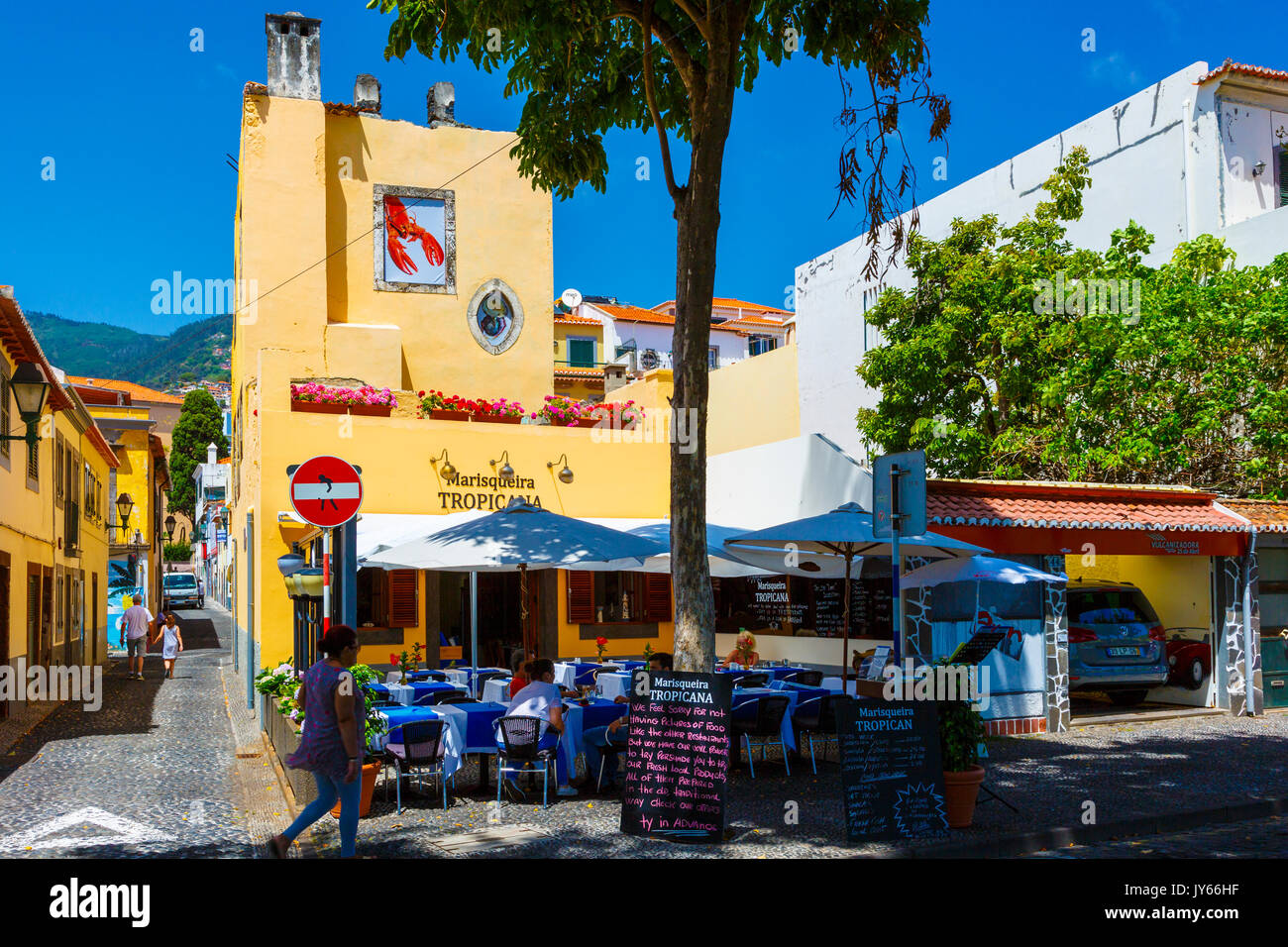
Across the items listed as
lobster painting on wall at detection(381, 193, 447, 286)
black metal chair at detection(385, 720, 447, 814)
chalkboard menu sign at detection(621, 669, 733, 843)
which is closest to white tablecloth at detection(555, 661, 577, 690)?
black metal chair at detection(385, 720, 447, 814)

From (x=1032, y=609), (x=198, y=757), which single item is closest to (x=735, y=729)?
→ (x=1032, y=609)

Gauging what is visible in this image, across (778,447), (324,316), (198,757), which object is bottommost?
(198,757)

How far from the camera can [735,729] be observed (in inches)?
418

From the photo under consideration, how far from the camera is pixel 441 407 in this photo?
1856 centimetres

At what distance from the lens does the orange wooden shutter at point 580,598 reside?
18750 mm

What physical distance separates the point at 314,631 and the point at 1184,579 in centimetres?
1200

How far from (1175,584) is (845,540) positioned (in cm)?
728

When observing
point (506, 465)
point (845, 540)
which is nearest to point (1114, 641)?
point (845, 540)

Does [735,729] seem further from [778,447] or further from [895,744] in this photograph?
[778,447]

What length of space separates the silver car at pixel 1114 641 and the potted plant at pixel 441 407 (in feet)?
31.6

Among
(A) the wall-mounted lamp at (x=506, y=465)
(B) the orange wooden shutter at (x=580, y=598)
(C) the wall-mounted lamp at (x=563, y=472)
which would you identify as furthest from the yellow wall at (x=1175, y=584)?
(A) the wall-mounted lamp at (x=506, y=465)
